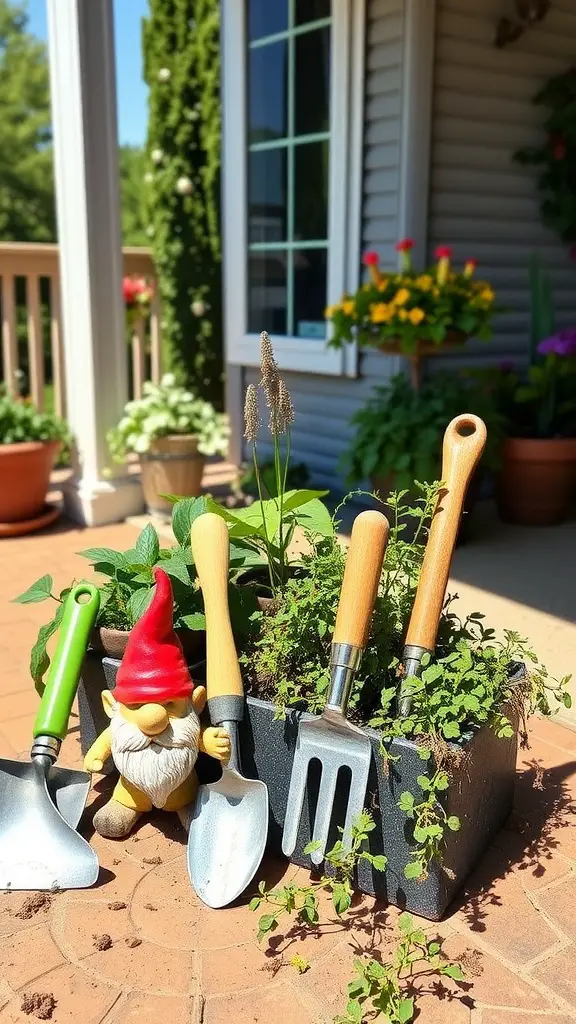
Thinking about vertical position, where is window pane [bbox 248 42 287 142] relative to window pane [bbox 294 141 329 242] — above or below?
above

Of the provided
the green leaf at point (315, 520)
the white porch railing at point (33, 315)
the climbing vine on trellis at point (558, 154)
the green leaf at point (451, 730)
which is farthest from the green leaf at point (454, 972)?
the white porch railing at point (33, 315)

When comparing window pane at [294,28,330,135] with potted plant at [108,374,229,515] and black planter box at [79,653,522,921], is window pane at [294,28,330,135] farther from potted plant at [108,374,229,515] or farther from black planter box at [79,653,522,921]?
black planter box at [79,653,522,921]

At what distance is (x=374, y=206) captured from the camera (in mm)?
3865

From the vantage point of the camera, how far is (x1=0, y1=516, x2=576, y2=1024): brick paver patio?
1.29m

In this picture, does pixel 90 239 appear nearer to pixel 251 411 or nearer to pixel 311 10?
pixel 311 10

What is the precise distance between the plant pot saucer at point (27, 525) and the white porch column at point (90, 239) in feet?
0.40

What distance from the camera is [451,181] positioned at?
3.87 meters

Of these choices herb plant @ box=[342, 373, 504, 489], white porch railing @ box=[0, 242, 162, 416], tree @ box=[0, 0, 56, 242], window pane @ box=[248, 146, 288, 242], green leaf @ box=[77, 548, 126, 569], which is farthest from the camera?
tree @ box=[0, 0, 56, 242]

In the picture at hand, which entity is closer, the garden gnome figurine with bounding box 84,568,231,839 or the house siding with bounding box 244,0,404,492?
the garden gnome figurine with bounding box 84,568,231,839

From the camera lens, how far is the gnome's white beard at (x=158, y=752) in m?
1.53

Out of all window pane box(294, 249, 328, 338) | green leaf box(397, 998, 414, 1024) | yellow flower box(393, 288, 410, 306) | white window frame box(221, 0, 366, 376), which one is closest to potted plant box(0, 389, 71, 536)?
white window frame box(221, 0, 366, 376)

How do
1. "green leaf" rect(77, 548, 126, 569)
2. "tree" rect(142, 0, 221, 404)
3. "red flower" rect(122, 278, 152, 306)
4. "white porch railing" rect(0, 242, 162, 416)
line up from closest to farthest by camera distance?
1. "green leaf" rect(77, 548, 126, 569)
2. "white porch railing" rect(0, 242, 162, 416)
3. "tree" rect(142, 0, 221, 404)
4. "red flower" rect(122, 278, 152, 306)

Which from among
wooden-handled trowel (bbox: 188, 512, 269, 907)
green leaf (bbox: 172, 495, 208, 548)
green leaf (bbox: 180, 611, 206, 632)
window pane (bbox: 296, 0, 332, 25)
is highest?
window pane (bbox: 296, 0, 332, 25)

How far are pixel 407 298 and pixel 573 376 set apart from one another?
927 mm
